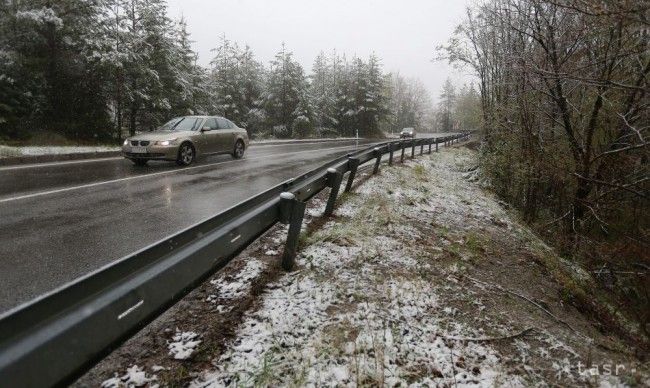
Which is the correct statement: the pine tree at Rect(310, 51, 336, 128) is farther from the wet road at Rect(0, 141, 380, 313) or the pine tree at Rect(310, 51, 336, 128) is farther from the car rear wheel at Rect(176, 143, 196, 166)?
the wet road at Rect(0, 141, 380, 313)

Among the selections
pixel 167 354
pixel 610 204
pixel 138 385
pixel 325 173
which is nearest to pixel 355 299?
pixel 167 354

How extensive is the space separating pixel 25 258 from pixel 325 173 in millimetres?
4047

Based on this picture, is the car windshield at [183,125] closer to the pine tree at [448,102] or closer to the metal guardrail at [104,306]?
the metal guardrail at [104,306]

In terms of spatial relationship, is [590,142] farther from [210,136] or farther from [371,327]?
[210,136]

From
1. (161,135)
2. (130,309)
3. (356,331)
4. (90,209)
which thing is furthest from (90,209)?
(161,135)

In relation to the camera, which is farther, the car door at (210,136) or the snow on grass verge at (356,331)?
the car door at (210,136)

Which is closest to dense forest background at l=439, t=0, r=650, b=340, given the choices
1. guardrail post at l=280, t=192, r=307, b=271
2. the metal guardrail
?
guardrail post at l=280, t=192, r=307, b=271

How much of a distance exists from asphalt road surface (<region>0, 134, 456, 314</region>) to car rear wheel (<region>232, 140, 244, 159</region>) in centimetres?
314

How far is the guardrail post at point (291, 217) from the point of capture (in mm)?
3879

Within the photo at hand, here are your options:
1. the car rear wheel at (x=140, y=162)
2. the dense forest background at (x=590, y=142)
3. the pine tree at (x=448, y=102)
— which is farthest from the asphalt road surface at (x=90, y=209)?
the pine tree at (x=448, y=102)

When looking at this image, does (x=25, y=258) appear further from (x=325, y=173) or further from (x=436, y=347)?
(x=436, y=347)

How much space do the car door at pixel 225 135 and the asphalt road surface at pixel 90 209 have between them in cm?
242

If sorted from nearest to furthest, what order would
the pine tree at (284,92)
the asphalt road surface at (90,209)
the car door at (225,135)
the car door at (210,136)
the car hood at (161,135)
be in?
the asphalt road surface at (90,209)
the car hood at (161,135)
the car door at (210,136)
the car door at (225,135)
the pine tree at (284,92)

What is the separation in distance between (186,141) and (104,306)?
427 inches
